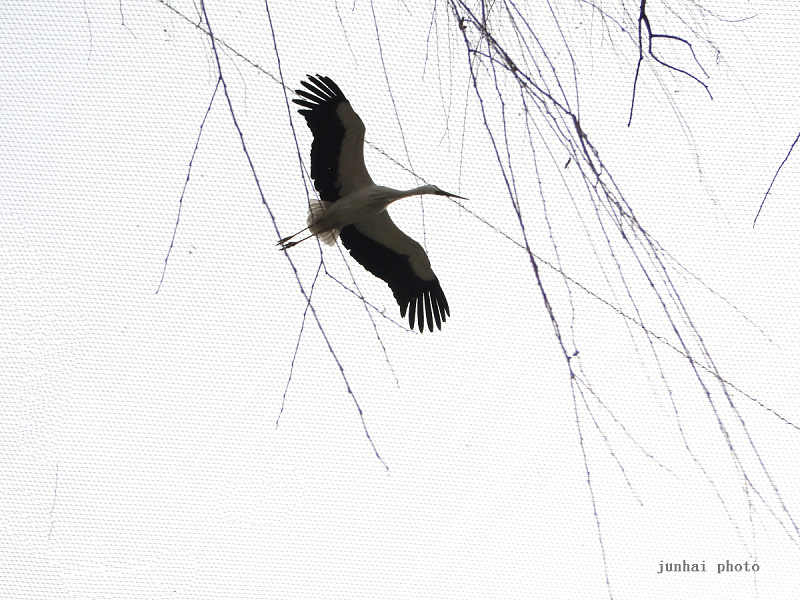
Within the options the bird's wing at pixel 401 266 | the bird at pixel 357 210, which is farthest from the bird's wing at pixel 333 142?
the bird's wing at pixel 401 266

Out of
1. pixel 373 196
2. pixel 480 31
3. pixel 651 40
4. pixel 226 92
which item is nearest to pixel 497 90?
pixel 480 31

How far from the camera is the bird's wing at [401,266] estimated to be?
1.97 meters

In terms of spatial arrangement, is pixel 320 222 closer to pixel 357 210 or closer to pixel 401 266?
pixel 357 210

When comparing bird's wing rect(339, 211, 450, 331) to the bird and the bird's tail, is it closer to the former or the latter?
the bird

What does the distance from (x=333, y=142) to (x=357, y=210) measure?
0.22 meters

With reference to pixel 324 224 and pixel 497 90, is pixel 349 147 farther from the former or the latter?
pixel 497 90

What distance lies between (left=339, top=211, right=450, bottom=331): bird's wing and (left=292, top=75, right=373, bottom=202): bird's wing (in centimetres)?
19

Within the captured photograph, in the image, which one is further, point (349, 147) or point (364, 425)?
point (349, 147)

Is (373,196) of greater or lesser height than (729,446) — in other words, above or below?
above

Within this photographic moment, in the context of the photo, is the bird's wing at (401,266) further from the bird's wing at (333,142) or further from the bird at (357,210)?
the bird's wing at (333,142)

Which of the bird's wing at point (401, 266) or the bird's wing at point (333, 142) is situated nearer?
the bird's wing at point (333, 142)

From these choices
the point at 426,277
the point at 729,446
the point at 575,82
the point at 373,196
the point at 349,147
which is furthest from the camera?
the point at 426,277

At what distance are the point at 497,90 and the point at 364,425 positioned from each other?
1.42 ft

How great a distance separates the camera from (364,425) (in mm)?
789
